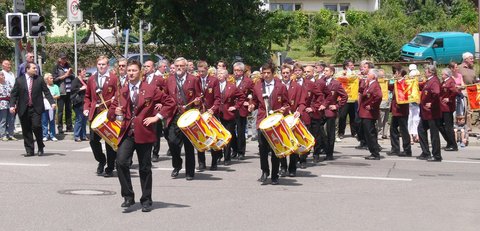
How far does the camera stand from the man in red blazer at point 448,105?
17734mm

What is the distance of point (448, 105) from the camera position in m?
18.4

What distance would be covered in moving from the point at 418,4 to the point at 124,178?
1994 inches

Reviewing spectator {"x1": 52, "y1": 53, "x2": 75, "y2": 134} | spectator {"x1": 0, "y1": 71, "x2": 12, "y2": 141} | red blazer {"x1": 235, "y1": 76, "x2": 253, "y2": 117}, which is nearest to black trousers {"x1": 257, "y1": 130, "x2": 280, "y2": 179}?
red blazer {"x1": 235, "y1": 76, "x2": 253, "y2": 117}

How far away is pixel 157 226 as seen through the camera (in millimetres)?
10820

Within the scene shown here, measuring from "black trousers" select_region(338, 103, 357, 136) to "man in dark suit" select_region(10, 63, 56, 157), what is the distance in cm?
659

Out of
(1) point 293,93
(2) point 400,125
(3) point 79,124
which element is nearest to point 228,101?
(1) point 293,93

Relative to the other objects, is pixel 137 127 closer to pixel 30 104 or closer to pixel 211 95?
pixel 211 95

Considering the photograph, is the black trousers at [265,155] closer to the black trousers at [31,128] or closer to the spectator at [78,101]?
the black trousers at [31,128]

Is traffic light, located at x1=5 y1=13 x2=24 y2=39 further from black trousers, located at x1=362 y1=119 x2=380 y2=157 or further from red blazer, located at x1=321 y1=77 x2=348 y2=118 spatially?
black trousers, located at x1=362 y1=119 x2=380 y2=157

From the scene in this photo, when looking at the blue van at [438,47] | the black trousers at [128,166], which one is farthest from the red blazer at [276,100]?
the blue van at [438,47]

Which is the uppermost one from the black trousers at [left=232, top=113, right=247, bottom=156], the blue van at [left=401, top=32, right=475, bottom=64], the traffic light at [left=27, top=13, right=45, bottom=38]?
the traffic light at [left=27, top=13, right=45, bottom=38]

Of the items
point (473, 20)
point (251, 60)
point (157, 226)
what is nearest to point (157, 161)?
point (157, 226)

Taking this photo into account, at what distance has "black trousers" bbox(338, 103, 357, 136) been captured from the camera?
2125cm

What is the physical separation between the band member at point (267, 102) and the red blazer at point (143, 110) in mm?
2422
